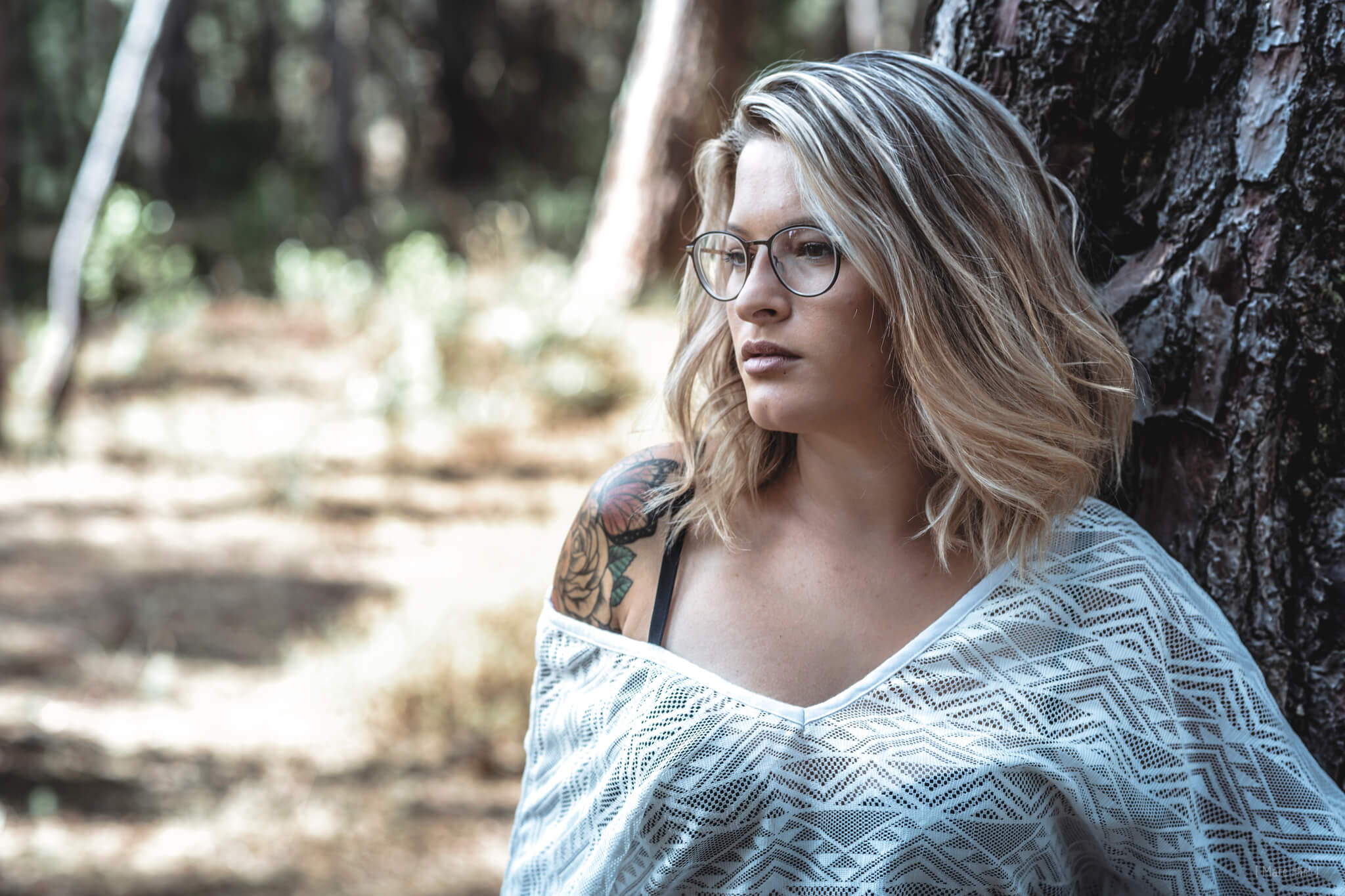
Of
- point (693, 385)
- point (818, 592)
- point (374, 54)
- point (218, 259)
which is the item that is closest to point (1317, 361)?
point (818, 592)

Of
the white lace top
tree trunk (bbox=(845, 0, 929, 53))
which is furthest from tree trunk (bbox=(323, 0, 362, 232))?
the white lace top

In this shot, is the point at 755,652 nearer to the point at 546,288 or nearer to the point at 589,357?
the point at 589,357

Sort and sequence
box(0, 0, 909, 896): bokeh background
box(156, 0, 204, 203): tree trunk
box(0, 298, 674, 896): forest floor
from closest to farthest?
box(0, 298, 674, 896): forest floor, box(0, 0, 909, 896): bokeh background, box(156, 0, 204, 203): tree trunk

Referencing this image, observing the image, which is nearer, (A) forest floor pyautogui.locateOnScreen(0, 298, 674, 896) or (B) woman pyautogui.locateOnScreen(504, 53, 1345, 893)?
(B) woman pyautogui.locateOnScreen(504, 53, 1345, 893)

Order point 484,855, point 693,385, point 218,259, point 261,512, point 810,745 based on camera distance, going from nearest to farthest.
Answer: point 810,745 → point 693,385 → point 484,855 → point 261,512 → point 218,259

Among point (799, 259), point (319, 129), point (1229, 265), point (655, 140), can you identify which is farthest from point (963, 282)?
point (319, 129)

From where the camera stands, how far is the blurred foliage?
36.0 feet

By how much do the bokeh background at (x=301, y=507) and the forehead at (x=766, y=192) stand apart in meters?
0.38

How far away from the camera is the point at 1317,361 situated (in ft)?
5.74

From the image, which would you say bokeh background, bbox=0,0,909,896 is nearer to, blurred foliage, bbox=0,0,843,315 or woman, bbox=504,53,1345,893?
blurred foliage, bbox=0,0,843,315

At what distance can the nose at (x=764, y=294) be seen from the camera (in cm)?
160

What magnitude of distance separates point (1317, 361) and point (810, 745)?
3.10 ft

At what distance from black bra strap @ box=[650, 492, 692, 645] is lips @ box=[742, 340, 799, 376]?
308 mm

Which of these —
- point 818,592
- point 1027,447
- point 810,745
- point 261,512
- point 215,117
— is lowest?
point 261,512
